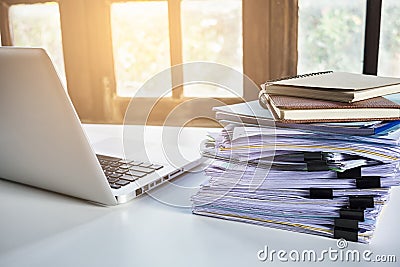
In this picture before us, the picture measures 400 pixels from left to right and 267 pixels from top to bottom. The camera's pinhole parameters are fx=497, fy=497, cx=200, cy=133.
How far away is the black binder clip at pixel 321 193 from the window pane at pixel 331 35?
2.06 m

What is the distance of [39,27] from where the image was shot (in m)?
3.10

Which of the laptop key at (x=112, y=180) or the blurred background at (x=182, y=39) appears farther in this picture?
the blurred background at (x=182, y=39)

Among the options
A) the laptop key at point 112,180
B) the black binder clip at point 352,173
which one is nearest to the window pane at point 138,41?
the laptop key at point 112,180

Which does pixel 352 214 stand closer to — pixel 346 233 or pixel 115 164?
pixel 346 233

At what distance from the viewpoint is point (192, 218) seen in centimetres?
77

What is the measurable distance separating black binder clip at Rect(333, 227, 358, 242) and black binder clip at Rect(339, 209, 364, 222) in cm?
2

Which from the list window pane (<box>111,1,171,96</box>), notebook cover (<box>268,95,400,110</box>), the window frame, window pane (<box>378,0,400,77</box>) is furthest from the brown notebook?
window pane (<box>111,1,171,96</box>)

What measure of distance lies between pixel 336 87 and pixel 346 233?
201 mm

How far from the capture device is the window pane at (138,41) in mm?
2865

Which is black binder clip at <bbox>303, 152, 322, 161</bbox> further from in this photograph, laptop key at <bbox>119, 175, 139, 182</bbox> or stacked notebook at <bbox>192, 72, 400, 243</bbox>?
laptop key at <bbox>119, 175, 139, 182</bbox>

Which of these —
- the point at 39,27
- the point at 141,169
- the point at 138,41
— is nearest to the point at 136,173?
the point at 141,169

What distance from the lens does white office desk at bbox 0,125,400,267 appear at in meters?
0.65

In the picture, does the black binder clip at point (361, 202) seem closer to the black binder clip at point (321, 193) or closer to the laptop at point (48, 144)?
the black binder clip at point (321, 193)

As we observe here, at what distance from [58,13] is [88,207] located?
7.96 feet
